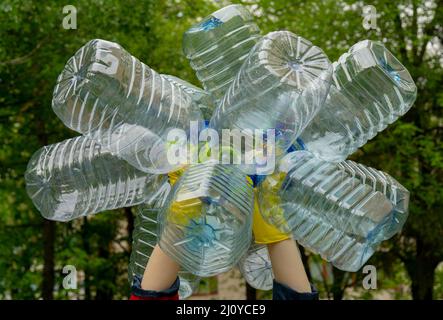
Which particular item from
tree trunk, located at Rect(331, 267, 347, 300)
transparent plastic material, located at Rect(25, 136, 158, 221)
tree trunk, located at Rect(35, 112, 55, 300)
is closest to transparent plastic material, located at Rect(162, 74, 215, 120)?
transparent plastic material, located at Rect(25, 136, 158, 221)

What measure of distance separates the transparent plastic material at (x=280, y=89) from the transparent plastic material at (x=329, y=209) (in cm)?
12

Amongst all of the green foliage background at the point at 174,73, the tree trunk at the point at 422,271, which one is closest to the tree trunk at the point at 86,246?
the green foliage background at the point at 174,73

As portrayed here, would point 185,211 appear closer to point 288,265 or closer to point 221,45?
point 288,265

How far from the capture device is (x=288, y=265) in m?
2.79

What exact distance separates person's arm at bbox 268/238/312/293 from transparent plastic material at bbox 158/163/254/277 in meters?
0.42

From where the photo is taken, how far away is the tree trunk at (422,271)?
9898mm

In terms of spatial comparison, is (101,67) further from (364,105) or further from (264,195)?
(364,105)

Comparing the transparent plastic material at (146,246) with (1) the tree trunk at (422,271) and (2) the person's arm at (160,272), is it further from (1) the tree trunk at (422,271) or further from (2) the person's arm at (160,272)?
(1) the tree trunk at (422,271)

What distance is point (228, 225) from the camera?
7.43ft

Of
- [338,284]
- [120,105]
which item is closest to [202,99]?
[120,105]

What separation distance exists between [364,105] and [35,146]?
739 cm

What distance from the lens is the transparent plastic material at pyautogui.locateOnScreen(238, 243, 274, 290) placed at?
3.05 m

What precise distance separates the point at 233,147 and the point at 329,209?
41 cm

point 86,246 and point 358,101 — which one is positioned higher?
point 86,246
